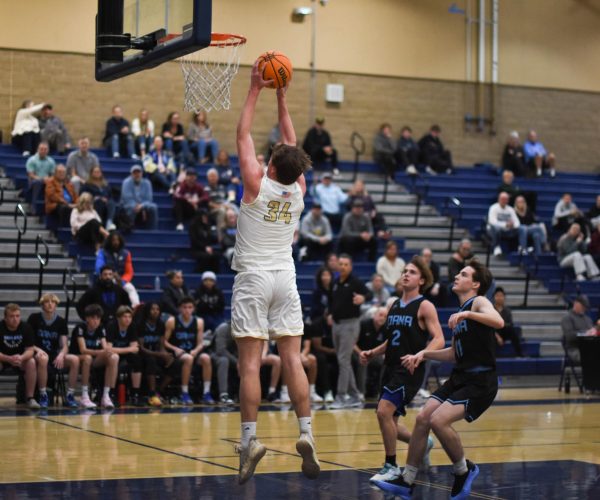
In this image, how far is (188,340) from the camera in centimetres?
1593

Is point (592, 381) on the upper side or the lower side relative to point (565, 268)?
lower

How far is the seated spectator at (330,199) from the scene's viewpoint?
22.3 m

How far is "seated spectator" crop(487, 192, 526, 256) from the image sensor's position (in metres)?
23.3

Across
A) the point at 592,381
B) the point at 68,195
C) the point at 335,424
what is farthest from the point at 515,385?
the point at 68,195

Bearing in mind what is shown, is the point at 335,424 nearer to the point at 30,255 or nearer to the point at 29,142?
the point at 30,255

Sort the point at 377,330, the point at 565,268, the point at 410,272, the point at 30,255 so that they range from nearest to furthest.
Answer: the point at 410,272 < the point at 377,330 < the point at 30,255 < the point at 565,268

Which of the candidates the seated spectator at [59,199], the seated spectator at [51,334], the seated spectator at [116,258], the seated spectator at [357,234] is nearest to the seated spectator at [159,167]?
the seated spectator at [59,199]

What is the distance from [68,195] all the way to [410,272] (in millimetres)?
12028

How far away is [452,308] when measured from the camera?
2036 cm

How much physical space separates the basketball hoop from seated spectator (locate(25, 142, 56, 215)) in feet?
26.8

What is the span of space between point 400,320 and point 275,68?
2380 millimetres

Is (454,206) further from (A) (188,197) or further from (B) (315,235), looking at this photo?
(A) (188,197)

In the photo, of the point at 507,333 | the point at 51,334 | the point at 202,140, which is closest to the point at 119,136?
the point at 202,140

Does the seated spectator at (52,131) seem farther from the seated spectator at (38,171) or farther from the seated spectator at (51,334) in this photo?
the seated spectator at (51,334)
